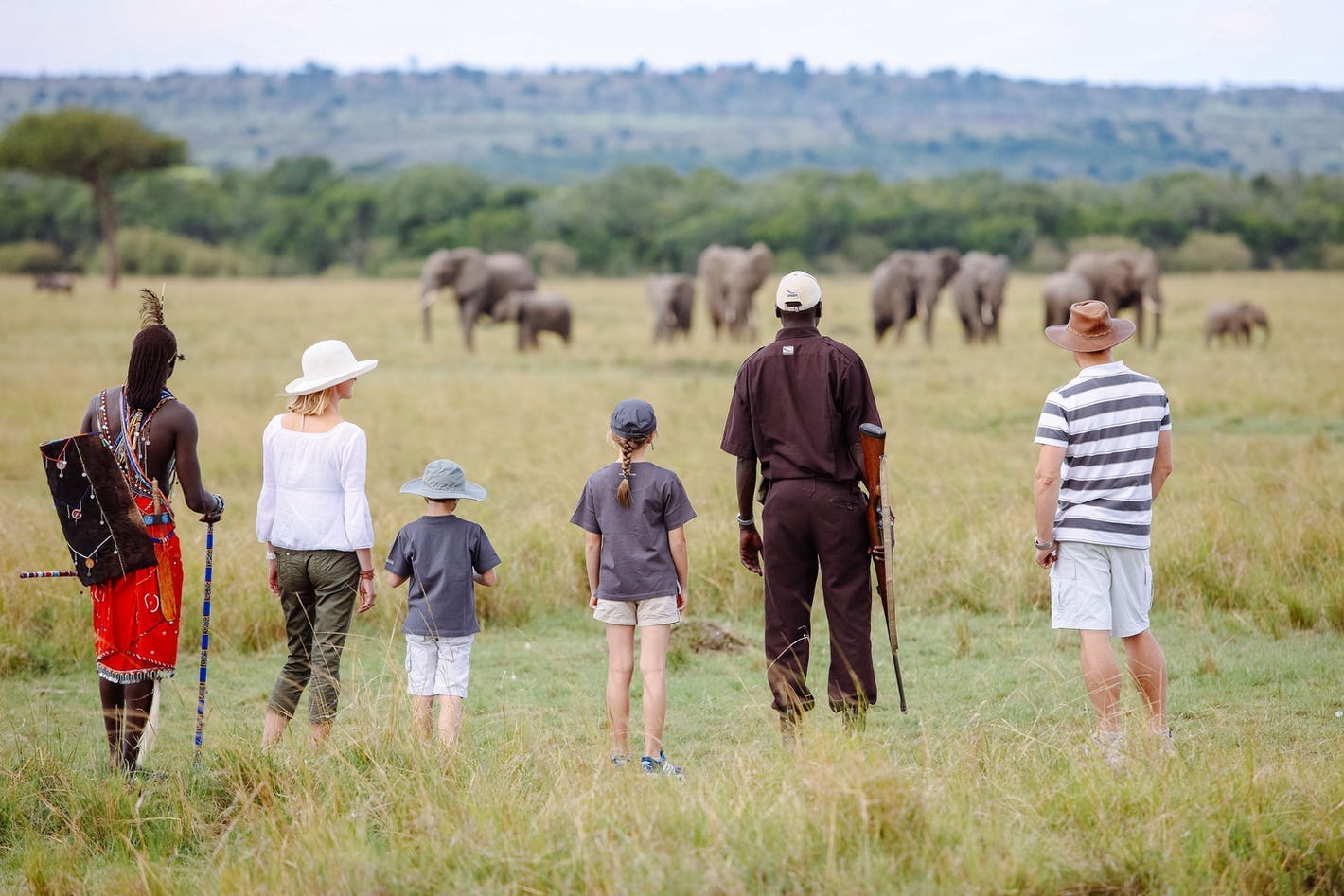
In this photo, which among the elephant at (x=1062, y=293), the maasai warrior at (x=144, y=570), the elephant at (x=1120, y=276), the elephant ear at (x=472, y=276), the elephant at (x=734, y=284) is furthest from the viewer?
the elephant at (x=734, y=284)

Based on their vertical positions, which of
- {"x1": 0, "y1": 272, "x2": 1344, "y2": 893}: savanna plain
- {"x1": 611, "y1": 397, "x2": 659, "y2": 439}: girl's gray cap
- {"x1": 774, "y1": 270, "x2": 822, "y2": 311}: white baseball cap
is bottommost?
{"x1": 0, "y1": 272, "x2": 1344, "y2": 893}: savanna plain

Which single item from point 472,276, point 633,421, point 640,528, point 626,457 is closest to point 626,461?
point 626,457

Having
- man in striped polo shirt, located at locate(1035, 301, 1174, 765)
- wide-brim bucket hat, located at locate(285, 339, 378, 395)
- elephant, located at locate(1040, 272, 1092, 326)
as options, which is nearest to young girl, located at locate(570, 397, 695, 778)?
wide-brim bucket hat, located at locate(285, 339, 378, 395)

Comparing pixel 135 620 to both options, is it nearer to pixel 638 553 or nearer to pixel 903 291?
pixel 638 553

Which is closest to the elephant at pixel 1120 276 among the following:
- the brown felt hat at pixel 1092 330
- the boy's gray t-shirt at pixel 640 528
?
the brown felt hat at pixel 1092 330

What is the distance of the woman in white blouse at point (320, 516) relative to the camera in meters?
5.39

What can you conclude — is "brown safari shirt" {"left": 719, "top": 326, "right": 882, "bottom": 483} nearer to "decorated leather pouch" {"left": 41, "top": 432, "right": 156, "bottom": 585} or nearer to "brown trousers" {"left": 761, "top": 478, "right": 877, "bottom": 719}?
"brown trousers" {"left": 761, "top": 478, "right": 877, "bottom": 719}

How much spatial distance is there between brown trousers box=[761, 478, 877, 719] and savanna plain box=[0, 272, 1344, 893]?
0.30 meters

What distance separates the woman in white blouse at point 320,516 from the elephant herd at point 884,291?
22041mm

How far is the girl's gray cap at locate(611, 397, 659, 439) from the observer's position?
5305 mm

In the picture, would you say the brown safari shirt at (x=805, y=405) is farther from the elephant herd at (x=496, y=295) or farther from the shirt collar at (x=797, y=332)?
the elephant herd at (x=496, y=295)

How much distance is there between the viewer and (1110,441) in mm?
5125

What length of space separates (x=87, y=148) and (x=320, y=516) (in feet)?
179

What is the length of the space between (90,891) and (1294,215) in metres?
76.4
